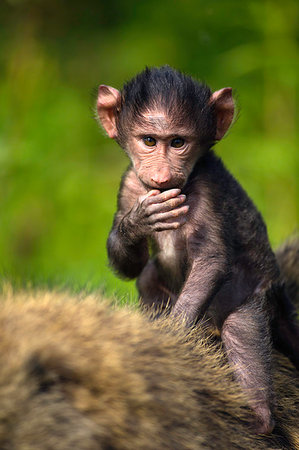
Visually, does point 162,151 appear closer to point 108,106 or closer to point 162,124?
point 162,124

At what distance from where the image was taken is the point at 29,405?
2.04 m

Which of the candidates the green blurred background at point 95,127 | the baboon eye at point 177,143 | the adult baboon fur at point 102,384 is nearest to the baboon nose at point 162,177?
the baboon eye at point 177,143

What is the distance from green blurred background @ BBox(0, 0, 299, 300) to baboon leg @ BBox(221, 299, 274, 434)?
4.09 meters

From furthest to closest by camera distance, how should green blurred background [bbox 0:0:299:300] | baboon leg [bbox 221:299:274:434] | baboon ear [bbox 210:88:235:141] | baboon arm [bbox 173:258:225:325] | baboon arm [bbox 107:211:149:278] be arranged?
1. green blurred background [bbox 0:0:299:300]
2. baboon ear [bbox 210:88:235:141]
3. baboon arm [bbox 107:211:149:278]
4. baboon arm [bbox 173:258:225:325]
5. baboon leg [bbox 221:299:274:434]

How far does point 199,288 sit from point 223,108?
98 centimetres

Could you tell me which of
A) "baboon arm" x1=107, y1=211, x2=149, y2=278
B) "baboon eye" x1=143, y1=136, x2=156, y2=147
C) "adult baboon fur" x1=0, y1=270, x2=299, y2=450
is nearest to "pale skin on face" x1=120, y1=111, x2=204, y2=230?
"baboon eye" x1=143, y1=136, x2=156, y2=147

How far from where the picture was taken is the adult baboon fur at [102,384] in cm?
204

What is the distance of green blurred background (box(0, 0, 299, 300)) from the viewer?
753cm

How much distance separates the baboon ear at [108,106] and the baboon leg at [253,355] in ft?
3.90

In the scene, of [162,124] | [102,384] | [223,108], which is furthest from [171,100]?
[102,384]

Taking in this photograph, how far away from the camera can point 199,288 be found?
309cm

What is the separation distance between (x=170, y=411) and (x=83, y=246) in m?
5.62

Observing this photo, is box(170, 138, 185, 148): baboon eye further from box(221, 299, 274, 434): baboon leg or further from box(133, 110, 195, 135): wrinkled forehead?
box(221, 299, 274, 434): baboon leg

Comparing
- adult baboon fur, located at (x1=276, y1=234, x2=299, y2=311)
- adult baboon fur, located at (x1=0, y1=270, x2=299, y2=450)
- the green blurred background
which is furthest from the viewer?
the green blurred background
